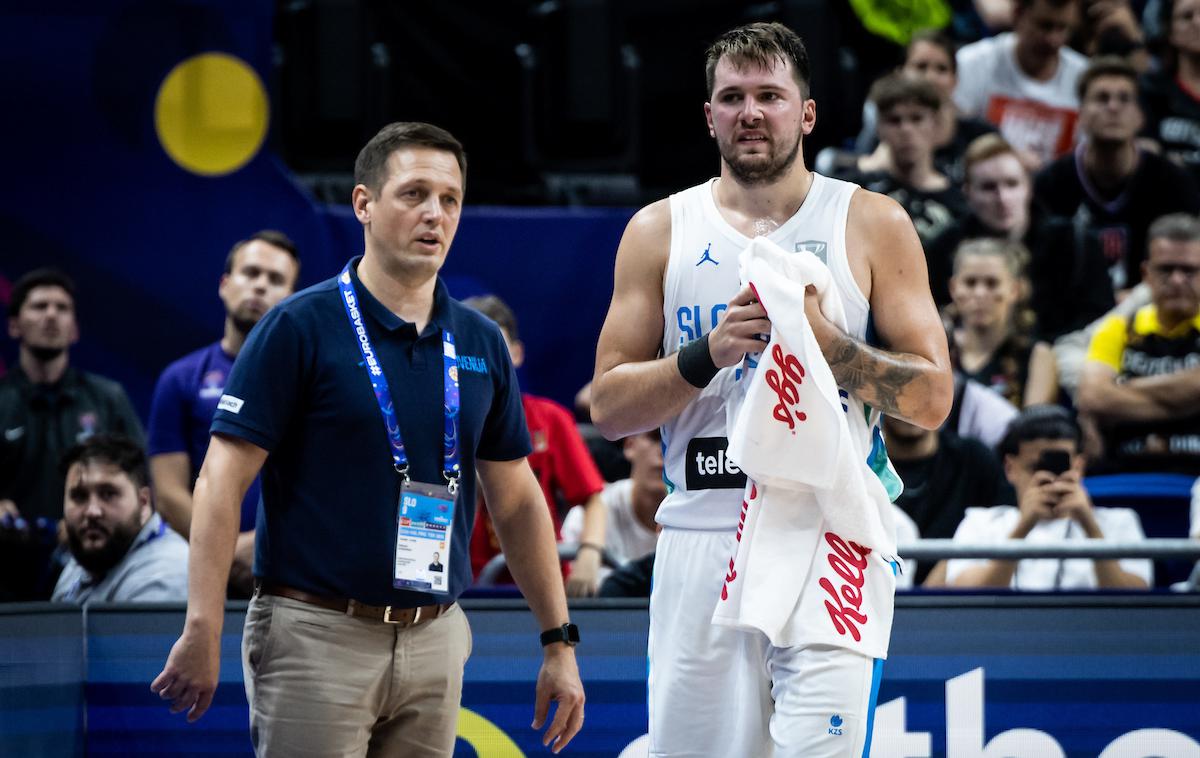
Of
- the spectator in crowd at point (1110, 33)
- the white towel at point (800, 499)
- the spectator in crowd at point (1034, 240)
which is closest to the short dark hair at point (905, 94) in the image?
the spectator in crowd at point (1034, 240)

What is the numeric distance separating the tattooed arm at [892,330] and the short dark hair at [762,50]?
0.35 meters

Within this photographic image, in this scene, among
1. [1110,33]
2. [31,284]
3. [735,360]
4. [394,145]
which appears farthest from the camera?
[1110,33]

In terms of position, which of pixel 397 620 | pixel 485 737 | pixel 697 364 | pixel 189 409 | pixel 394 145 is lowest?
pixel 485 737

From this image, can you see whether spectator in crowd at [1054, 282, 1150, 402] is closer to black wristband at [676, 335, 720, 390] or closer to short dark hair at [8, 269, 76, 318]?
black wristband at [676, 335, 720, 390]

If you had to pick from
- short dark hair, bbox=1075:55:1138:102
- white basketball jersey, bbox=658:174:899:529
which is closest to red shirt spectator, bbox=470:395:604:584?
white basketball jersey, bbox=658:174:899:529

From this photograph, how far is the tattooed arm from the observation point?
3.61m

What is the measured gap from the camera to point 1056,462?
5.79 m

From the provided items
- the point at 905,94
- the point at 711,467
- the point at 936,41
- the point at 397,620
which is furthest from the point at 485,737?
the point at 936,41

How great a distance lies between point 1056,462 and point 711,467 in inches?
94.6

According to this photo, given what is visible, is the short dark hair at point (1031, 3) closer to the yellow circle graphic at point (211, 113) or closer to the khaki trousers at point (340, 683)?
the yellow circle graphic at point (211, 113)

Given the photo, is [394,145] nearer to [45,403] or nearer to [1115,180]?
[45,403]

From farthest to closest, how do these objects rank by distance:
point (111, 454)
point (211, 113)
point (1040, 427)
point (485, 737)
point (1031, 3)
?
point (1031, 3) → point (211, 113) → point (1040, 427) → point (111, 454) → point (485, 737)

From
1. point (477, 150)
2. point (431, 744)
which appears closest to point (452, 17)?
point (477, 150)

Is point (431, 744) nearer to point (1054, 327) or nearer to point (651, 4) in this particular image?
point (1054, 327)
